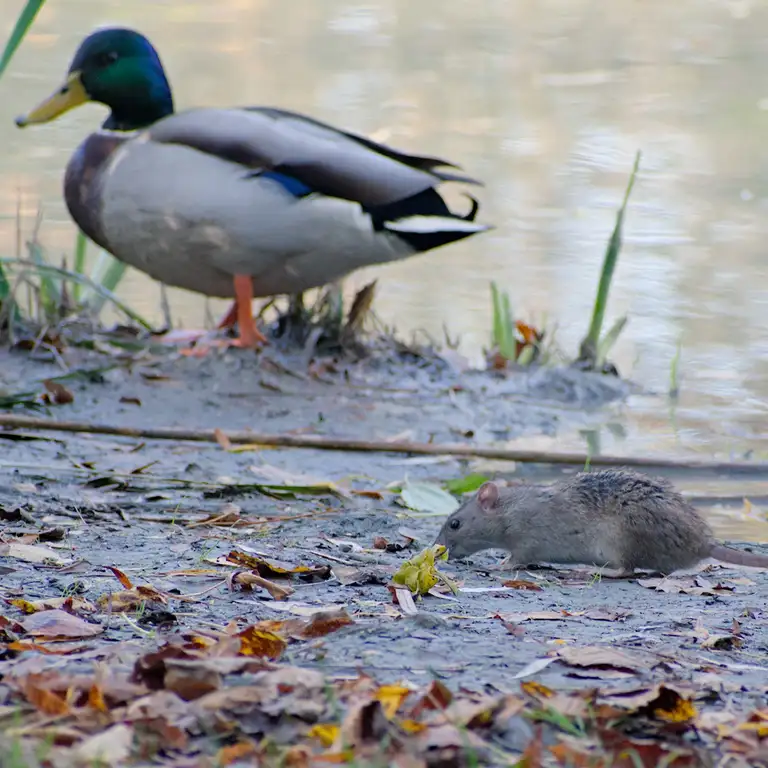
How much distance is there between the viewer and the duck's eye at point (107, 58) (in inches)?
272

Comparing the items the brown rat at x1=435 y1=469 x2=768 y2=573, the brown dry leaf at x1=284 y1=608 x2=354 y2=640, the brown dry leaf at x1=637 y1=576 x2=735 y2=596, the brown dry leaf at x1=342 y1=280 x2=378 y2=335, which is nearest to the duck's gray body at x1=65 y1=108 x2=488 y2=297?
the brown dry leaf at x1=342 y1=280 x2=378 y2=335

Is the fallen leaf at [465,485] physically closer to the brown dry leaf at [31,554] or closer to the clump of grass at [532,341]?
the clump of grass at [532,341]

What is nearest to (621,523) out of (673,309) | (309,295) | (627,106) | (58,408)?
(58,408)

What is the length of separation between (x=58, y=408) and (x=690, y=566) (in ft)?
9.48

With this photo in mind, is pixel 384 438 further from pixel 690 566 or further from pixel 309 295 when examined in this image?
pixel 309 295

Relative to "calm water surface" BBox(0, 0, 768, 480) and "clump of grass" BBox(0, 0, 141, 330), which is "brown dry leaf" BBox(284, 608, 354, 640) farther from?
"calm water surface" BBox(0, 0, 768, 480)

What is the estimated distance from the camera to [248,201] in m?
6.32

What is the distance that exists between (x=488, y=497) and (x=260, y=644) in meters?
1.78

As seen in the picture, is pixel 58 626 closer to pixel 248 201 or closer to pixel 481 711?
pixel 481 711

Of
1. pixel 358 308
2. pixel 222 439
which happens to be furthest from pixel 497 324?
pixel 222 439

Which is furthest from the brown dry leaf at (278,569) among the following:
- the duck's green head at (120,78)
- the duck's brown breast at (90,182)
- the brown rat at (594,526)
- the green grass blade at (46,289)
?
the duck's green head at (120,78)

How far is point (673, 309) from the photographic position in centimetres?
796

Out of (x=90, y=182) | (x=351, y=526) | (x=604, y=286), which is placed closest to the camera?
(x=351, y=526)

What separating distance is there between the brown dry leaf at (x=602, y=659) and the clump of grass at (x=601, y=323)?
4.05 meters
